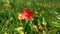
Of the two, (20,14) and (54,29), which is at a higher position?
(20,14)

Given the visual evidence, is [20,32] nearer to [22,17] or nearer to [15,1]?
[22,17]

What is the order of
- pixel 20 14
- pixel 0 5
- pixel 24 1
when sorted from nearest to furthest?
pixel 20 14 < pixel 0 5 < pixel 24 1

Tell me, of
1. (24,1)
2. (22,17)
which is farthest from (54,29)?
(24,1)

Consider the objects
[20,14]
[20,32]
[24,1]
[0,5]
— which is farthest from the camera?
[24,1]

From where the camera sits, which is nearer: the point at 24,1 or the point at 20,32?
the point at 20,32

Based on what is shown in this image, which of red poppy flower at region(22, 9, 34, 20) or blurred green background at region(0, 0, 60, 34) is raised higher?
red poppy flower at region(22, 9, 34, 20)

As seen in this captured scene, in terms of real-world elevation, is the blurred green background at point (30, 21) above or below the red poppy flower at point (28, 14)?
below

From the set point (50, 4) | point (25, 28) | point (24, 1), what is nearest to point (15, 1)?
point (24, 1)

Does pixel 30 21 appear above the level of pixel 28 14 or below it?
below
